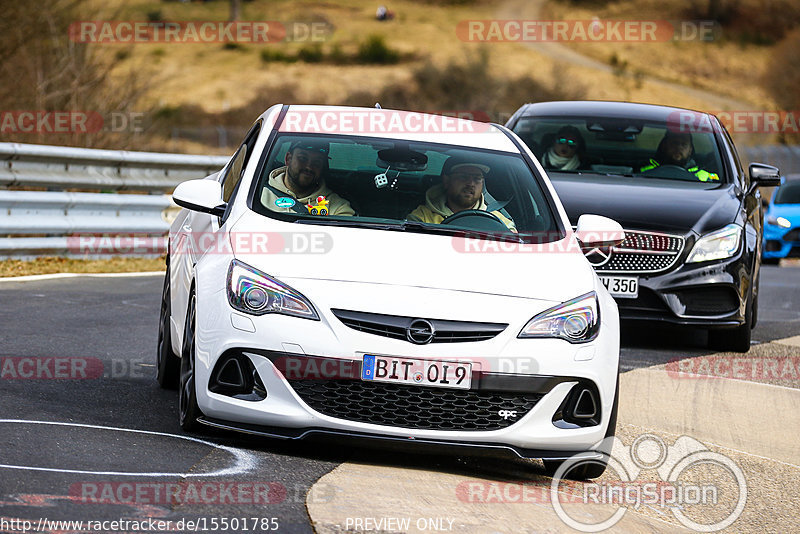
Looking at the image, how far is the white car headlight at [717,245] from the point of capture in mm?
10008

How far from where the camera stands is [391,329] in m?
5.59

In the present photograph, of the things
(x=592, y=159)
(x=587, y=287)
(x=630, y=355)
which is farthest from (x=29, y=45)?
(x=587, y=287)

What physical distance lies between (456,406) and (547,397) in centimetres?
39

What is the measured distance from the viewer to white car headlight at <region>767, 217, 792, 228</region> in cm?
2126

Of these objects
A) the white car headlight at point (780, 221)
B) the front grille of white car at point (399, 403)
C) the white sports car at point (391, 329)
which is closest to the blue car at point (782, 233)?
the white car headlight at point (780, 221)

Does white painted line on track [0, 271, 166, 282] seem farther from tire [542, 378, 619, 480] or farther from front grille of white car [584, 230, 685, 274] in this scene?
tire [542, 378, 619, 480]

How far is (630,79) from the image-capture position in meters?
96.2

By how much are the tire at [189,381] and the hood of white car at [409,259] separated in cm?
43

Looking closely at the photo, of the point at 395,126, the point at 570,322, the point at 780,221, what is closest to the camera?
the point at 570,322

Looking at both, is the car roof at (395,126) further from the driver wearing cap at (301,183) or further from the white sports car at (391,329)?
the white sports car at (391,329)

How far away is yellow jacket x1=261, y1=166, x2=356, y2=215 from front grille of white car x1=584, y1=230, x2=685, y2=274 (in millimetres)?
3600

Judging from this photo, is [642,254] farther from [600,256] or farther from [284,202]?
[284,202]

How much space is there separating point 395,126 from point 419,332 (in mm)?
1945

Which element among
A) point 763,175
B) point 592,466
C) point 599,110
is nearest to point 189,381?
point 592,466
